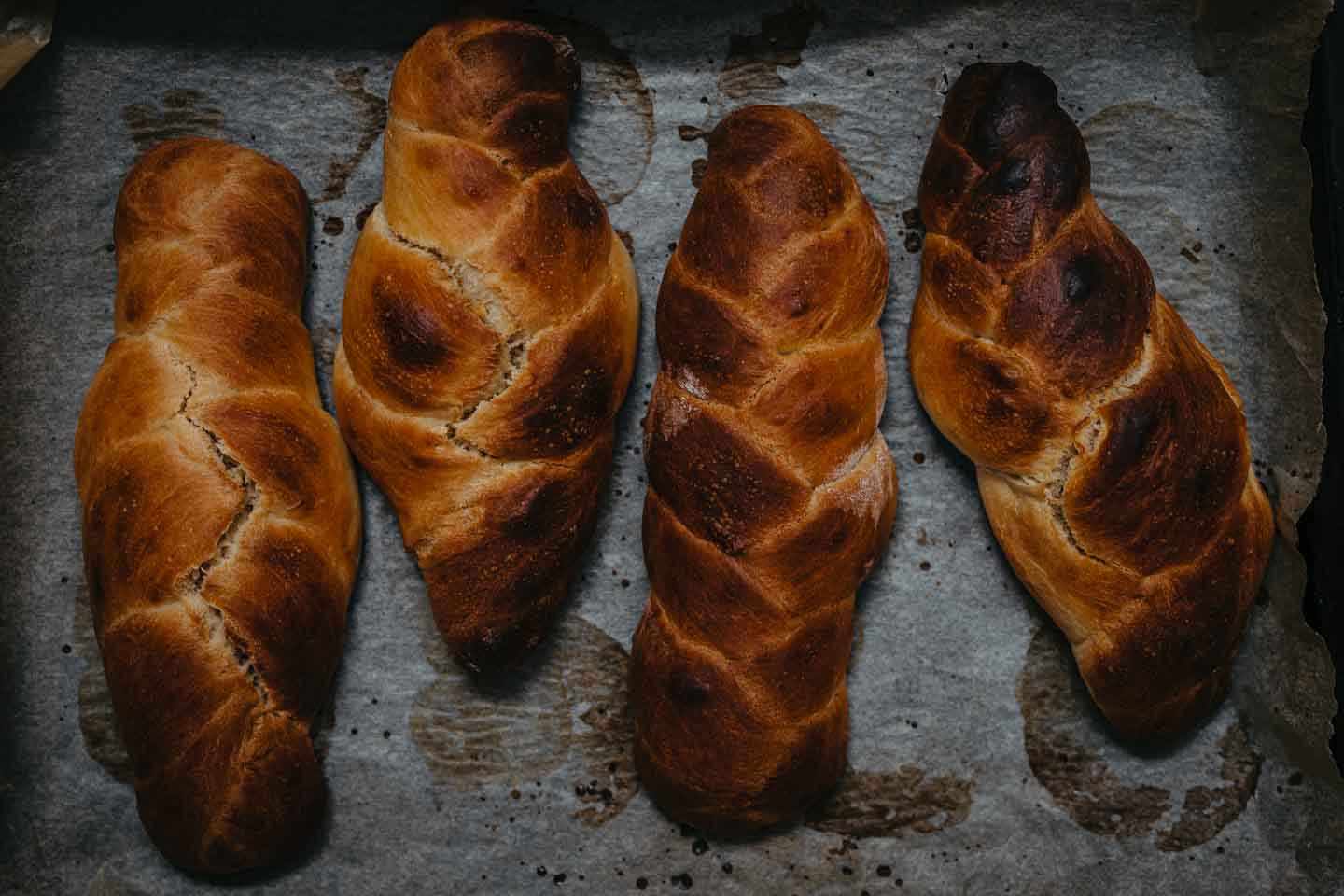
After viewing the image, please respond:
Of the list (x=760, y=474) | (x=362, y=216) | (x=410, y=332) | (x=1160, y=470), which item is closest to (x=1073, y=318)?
(x=1160, y=470)

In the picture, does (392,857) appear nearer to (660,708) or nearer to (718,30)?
(660,708)

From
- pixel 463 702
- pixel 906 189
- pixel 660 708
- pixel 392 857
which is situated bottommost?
pixel 392 857

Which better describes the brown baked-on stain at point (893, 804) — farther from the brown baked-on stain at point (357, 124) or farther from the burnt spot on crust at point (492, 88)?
the brown baked-on stain at point (357, 124)

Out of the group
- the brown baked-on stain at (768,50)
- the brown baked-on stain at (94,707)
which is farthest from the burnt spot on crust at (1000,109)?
the brown baked-on stain at (94,707)

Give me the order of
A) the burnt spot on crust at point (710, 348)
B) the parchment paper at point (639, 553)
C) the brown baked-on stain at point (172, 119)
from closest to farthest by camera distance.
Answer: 1. the burnt spot on crust at point (710, 348)
2. the parchment paper at point (639, 553)
3. the brown baked-on stain at point (172, 119)

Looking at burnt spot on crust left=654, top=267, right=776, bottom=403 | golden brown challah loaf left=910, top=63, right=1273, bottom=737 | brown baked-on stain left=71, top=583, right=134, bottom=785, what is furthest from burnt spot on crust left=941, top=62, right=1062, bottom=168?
brown baked-on stain left=71, top=583, right=134, bottom=785

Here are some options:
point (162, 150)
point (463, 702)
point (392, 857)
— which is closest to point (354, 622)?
point (463, 702)
